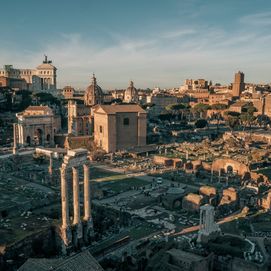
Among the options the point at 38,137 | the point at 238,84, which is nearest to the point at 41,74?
the point at 38,137

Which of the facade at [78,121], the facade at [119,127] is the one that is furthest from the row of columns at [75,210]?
the facade at [78,121]

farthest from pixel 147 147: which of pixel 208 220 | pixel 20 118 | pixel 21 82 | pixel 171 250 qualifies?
pixel 21 82

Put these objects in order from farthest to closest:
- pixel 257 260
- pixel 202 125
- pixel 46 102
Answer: pixel 46 102 → pixel 202 125 → pixel 257 260

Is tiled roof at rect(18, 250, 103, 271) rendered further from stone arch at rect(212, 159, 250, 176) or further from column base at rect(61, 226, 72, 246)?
stone arch at rect(212, 159, 250, 176)

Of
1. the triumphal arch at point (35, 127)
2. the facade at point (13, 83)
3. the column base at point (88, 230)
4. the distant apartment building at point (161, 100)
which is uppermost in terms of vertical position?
the facade at point (13, 83)

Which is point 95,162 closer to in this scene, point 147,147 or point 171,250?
point 147,147

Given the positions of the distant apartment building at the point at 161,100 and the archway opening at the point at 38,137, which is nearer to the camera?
the archway opening at the point at 38,137

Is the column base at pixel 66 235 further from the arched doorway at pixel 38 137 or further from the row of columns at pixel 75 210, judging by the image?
the arched doorway at pixel 38 137
